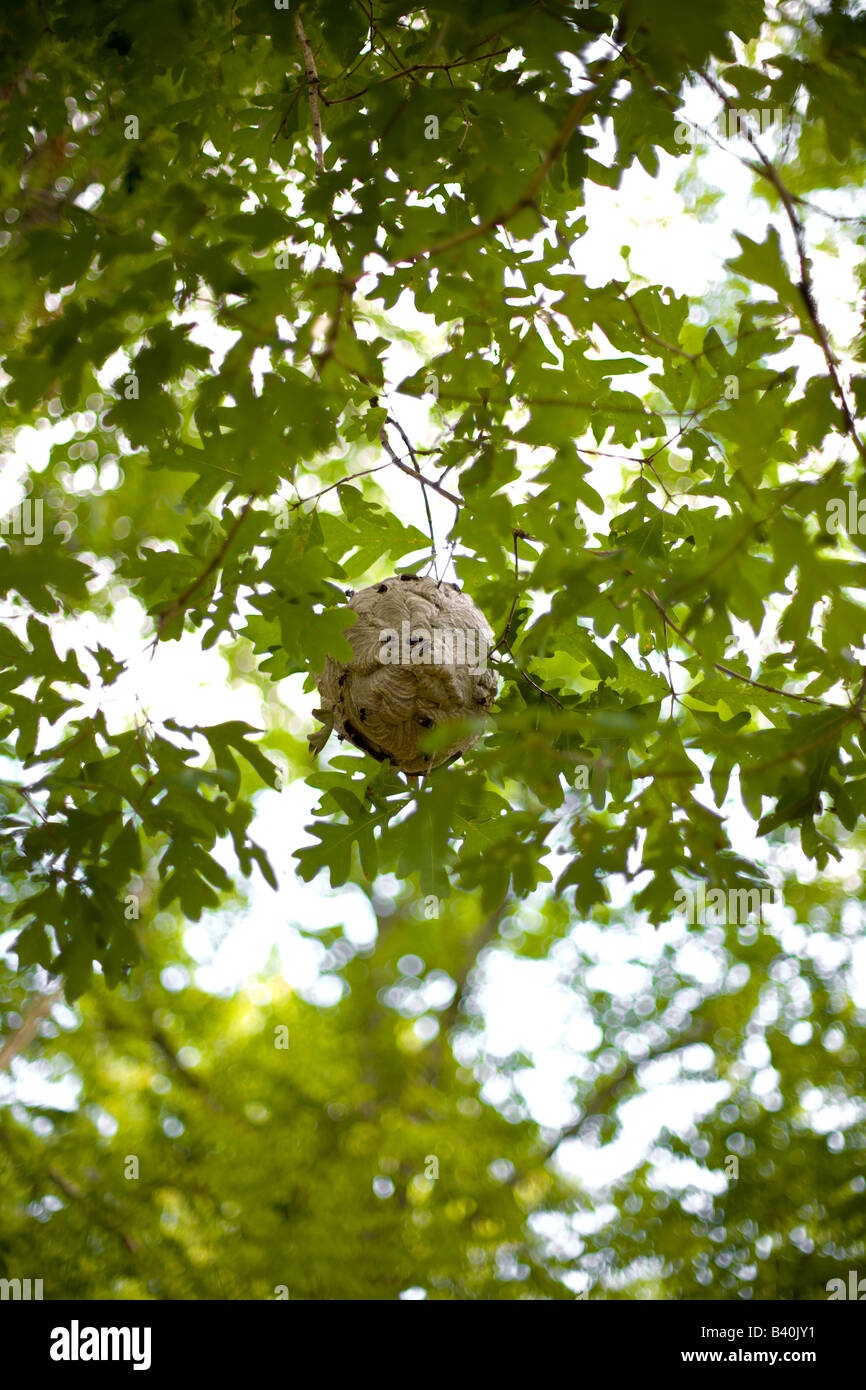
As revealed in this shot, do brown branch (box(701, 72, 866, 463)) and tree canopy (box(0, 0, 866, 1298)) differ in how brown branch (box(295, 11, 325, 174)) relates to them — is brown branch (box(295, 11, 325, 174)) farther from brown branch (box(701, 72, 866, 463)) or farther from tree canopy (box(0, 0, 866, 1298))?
brown branch (box(701, 72, 866, 463))

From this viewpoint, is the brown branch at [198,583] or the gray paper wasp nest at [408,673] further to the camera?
the gray paper wasp nest at [408,673]

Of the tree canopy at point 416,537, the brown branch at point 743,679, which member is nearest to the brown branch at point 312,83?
the tree canopy at point 416,537

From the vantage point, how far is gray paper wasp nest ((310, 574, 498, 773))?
2.65 m

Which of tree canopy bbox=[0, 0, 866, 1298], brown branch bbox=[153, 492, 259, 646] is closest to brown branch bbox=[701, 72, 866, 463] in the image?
tree canopy bbox=[0, 0, 866, 1298]

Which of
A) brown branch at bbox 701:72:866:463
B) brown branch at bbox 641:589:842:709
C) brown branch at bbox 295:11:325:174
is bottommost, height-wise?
brown branch at bbox 641:589:842:709

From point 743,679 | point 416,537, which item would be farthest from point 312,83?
point 743,679

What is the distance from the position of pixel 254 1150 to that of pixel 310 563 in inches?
152

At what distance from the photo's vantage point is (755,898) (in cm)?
221

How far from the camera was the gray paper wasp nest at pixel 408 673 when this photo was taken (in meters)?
2.65

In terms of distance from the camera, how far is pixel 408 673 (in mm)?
2658

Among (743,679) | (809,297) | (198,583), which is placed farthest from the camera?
(743,679)

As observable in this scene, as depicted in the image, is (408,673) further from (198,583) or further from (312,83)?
(312,83)

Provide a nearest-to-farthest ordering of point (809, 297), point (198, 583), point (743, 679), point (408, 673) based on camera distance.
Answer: point (809, 297) < point (198, 583) < point (743, 679) < point (408, 673)

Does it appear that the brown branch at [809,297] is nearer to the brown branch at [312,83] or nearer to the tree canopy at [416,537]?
the tree canopy at [416,537]
